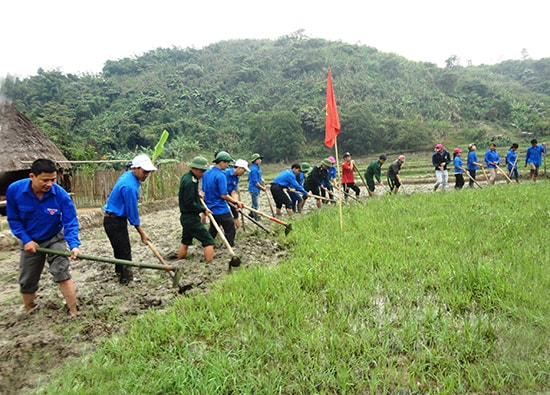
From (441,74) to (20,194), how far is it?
69082mm

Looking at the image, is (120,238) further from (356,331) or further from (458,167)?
(458,167)

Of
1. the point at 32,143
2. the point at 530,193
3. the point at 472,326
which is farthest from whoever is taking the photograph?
the point at 32,143

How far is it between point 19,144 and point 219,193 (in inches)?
362

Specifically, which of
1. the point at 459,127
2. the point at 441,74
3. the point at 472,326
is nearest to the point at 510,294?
the point at 472,326

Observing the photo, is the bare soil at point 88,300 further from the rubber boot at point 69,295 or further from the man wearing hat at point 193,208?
the man wearing hat at point 193,208

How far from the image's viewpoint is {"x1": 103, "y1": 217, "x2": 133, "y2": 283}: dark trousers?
14.1 ft

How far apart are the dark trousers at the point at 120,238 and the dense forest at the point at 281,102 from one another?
15.9 m

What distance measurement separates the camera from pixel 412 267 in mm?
3898

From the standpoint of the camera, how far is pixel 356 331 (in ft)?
8.97

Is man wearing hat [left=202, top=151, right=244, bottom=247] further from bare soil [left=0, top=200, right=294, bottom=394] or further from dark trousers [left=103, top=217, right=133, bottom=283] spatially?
dark trousers [left=103, top=217, right=133, bottom=283]

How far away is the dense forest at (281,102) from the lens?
35.1m

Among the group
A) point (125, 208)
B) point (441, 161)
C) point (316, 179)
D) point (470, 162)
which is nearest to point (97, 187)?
point (316, 179)

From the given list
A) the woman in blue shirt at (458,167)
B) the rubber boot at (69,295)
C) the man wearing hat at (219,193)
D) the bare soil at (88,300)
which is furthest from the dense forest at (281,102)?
the woman in blue shirt at (458,167)

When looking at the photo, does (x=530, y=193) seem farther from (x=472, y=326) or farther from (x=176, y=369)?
(x=176, y=369)
